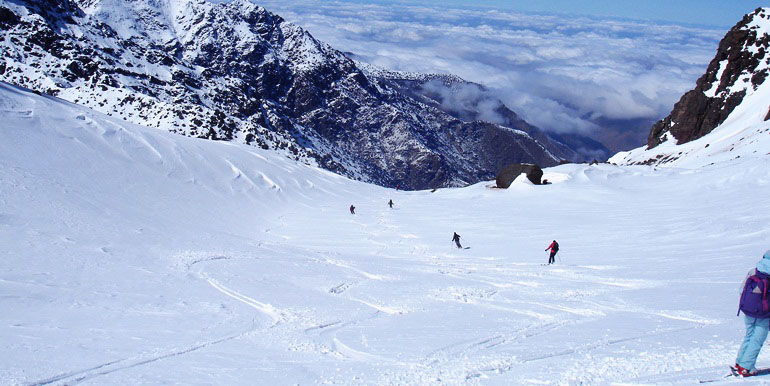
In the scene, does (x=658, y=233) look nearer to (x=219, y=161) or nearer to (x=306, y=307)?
(x=306, y=307)

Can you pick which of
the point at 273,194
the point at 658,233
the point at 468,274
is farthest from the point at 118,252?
the point at 273,194

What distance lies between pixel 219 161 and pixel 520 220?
31.1 metres

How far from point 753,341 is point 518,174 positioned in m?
51.8

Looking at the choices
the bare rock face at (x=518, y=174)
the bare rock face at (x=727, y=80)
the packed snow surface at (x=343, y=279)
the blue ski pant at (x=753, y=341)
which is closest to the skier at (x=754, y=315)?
the blue ski pant at (x=753, y=341)

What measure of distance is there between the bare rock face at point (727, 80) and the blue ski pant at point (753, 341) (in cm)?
10349

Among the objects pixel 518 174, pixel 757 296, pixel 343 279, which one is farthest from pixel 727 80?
pixel 757 296

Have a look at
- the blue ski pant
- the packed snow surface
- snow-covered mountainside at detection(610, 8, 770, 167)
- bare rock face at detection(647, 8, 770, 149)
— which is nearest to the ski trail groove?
the packed snow surface

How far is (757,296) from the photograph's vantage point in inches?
322

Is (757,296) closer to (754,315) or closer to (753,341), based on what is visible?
(754,315)

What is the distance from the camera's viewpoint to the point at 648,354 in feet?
32.5

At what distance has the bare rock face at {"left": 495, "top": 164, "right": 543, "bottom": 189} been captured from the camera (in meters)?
57.9

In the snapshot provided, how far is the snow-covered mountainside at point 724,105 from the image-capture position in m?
85.4

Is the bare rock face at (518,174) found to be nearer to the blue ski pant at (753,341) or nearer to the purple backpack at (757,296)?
the blue ski pant at (753,341)

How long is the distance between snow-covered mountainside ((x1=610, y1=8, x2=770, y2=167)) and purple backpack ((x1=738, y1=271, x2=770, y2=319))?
77.6 meters
